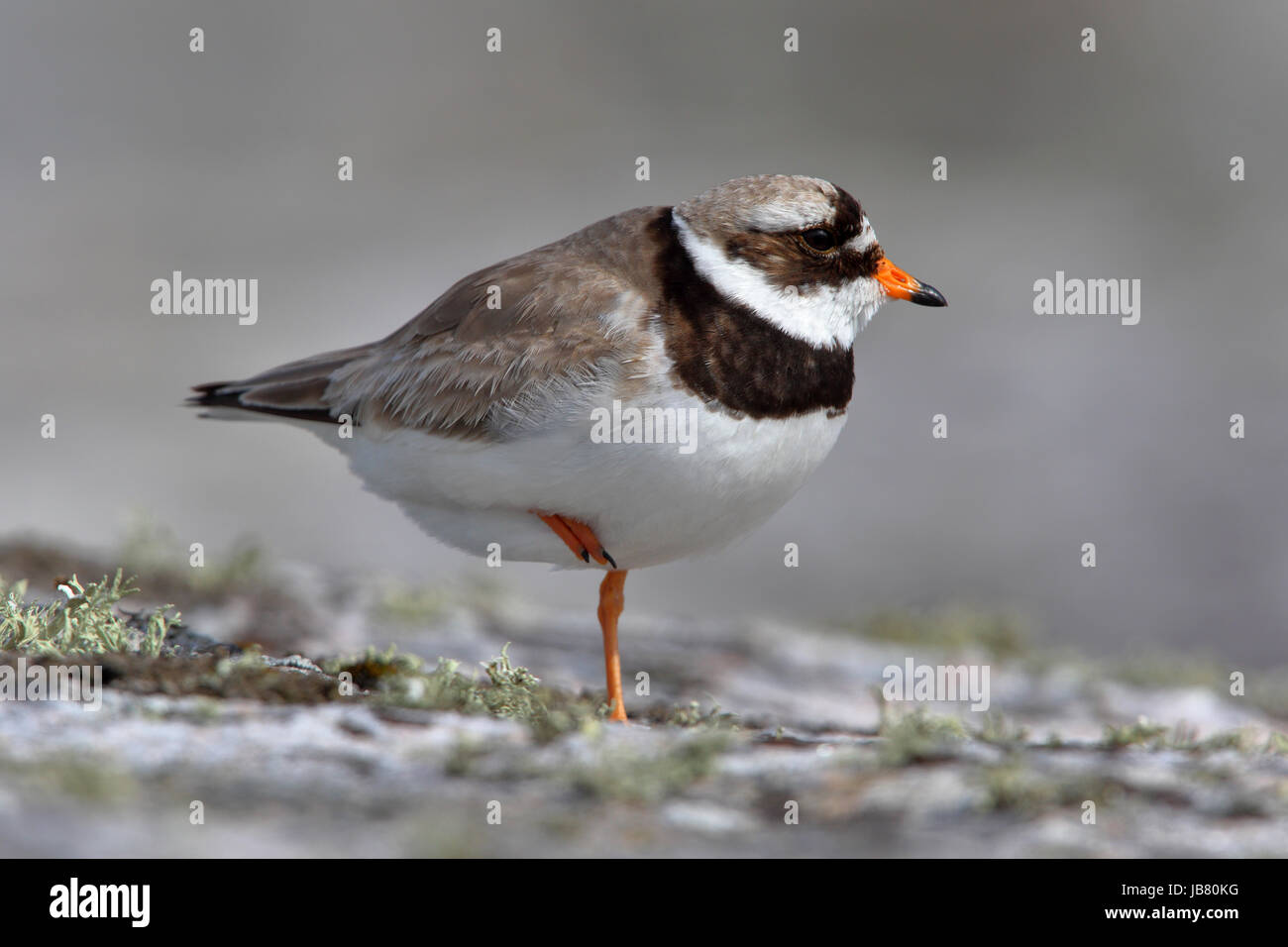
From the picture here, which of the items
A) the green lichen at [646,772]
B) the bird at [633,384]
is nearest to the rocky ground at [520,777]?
the green lichen at [646,772]

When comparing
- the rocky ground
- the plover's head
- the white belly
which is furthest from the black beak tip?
the rocky ground

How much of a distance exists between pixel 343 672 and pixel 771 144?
863 inches

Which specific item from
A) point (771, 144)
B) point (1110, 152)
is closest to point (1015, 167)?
point (1110, 152)

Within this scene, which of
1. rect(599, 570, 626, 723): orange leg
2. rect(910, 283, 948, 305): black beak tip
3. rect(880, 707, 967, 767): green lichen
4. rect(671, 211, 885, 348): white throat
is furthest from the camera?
rect(910, 283, 948, 305): black beak tip

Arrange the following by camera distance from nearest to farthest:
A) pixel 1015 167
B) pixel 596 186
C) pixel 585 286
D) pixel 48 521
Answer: pixel 585 286 → pixel 48 521 → pixel 596 186 → pixel 1015 167

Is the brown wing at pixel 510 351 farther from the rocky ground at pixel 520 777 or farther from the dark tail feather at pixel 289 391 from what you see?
the rocky ground at pixel 520 777

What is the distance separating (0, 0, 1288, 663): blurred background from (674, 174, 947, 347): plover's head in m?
5.74

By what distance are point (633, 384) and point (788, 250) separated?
110cm

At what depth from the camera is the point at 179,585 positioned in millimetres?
8250

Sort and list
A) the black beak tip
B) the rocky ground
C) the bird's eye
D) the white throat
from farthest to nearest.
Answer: the black beak tip → the bird's eye → the white throat → the rocky ground

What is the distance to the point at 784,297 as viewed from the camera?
19.9 ft

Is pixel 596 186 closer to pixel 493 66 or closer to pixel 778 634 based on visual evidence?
pixel 493 66

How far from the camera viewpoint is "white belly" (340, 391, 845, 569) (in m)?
5.66

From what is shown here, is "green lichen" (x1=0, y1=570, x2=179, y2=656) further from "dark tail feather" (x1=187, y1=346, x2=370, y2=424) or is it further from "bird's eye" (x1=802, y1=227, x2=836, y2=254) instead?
"bird's eye" (x1=802, y1=227, x2=836, y2=254)
